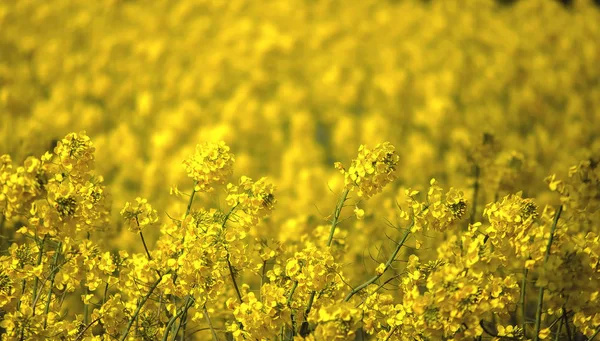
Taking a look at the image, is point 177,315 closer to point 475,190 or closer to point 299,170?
point 475,190

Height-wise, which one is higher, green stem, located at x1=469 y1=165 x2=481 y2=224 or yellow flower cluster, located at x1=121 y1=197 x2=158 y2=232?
green stem, located at x1=469 y1=165 x2=481 y2=224

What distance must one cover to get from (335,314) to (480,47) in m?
7.28

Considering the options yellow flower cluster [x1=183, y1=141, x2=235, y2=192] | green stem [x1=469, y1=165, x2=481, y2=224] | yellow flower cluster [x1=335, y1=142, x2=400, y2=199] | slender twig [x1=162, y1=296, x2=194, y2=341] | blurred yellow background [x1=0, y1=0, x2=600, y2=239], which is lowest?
slender twig [x1=162, y1=296, x2=194, y2=341]

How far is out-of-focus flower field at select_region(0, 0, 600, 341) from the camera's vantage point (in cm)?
248

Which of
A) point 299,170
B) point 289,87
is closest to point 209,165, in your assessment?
point 299,170

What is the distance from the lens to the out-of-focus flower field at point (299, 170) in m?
2.48

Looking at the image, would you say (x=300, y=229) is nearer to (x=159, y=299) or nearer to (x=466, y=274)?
(x=159, y=299)

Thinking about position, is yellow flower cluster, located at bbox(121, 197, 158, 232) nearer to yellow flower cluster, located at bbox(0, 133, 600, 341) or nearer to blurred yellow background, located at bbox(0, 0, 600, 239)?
yellow flower cluster, located at bbox(0, 133, 600, 341)

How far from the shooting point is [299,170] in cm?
627

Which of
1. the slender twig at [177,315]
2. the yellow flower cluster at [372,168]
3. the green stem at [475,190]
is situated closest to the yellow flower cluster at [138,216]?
the slender twig at [177,315]

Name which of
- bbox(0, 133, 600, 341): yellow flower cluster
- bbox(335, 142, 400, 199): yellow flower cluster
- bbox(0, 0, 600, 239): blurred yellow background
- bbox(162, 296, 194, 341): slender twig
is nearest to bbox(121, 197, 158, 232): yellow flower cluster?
bbox(0, 133, 600, 341): yellow flower cluster

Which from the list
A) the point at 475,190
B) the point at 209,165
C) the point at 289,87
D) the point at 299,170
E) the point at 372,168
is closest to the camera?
the point at 372,168

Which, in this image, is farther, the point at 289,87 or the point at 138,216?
the point at 289,87

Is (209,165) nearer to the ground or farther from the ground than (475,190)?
nearer to the ground
